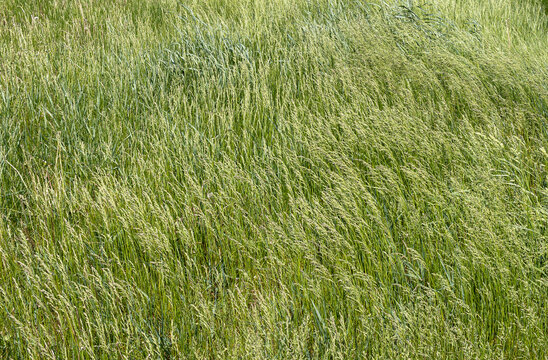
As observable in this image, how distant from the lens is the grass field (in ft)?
5.68

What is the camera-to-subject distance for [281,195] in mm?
2277

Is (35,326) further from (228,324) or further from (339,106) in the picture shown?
(339,106)

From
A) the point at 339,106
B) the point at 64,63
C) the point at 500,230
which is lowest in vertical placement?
the point at 500,230

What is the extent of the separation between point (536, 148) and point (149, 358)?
226cm

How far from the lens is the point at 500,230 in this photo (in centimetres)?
202

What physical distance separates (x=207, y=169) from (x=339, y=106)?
98 centimetres

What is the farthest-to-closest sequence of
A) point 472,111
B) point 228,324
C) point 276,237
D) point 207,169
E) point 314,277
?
point 472,111 → point 207,169 → point 276,237 → point 314,277 → point 228,324

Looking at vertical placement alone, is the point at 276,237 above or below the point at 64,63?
below

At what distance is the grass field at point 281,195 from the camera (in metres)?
1.73

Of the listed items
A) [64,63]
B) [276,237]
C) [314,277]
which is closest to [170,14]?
[64,63]

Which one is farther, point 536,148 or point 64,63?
point 64,63

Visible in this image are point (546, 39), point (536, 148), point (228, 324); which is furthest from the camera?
point (546, 39)

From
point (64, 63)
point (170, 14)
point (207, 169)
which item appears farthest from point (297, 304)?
point (170, 14)

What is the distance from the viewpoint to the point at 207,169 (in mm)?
2439
